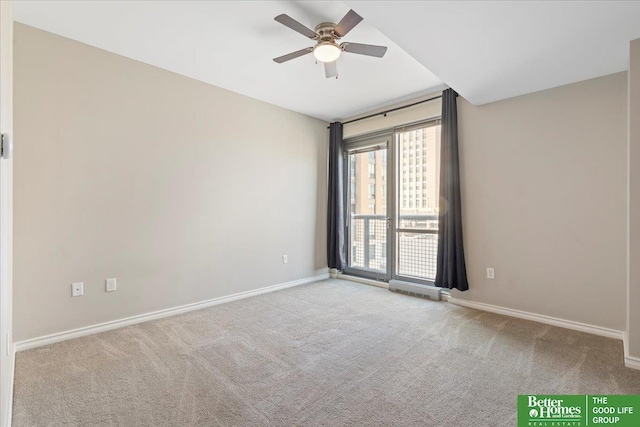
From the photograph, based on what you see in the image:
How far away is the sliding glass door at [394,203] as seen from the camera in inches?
156

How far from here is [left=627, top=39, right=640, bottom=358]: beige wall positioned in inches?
83.4

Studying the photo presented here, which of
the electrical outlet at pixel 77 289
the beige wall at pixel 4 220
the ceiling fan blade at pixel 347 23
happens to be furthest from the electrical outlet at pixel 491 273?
the electrical outlet at pixel 77 289

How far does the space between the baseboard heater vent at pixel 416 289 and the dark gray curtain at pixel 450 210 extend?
0.60ft

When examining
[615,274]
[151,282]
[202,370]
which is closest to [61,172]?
[151,282]

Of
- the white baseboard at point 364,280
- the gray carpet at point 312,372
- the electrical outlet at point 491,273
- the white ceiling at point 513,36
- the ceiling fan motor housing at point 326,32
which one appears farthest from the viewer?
the white baseboard at point 364,280

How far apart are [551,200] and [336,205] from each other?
2706 millimetres

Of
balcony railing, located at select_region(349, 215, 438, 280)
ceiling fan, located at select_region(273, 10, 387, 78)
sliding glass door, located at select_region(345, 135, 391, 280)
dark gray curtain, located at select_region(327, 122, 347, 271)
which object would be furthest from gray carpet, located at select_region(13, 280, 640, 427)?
ceiling fan, located at select_region(273, 10, 387, 78)

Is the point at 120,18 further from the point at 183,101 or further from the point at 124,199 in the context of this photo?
→ the point at 124,199

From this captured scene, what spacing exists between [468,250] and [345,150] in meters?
2.42

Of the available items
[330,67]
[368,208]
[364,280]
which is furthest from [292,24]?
[364,280]

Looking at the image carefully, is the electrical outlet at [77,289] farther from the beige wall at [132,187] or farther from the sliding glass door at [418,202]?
the sliding glass door at [418,202]

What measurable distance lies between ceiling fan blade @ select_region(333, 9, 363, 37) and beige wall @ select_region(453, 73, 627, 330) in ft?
6.37

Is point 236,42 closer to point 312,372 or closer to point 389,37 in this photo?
point 389,37

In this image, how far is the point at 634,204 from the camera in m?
2.13
